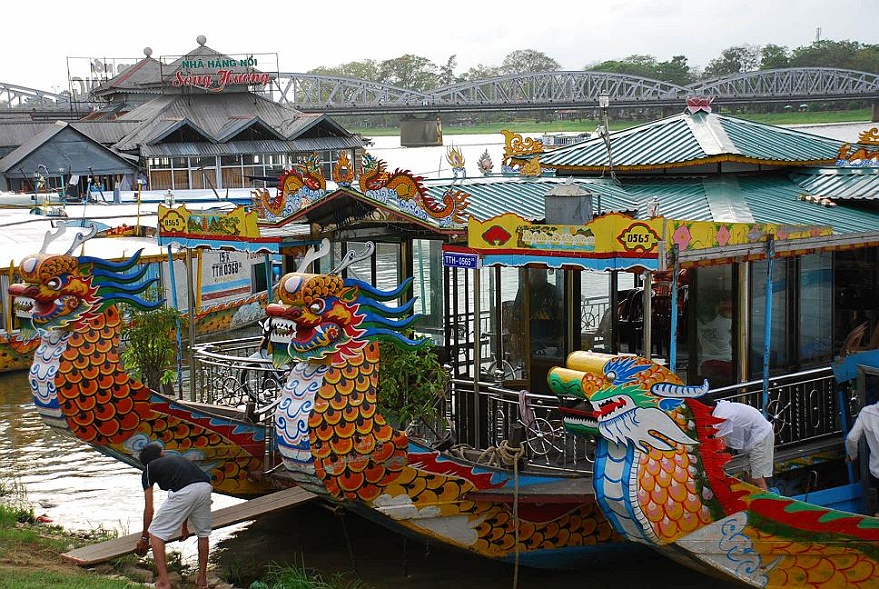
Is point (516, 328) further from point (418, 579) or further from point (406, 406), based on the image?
point (418, 579)

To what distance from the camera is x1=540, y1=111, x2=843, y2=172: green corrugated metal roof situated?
461 inches

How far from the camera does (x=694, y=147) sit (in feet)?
38.8

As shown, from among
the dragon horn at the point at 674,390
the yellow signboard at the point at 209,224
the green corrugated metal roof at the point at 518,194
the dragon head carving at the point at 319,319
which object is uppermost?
the green corrugated metal roof at the point at 518,194

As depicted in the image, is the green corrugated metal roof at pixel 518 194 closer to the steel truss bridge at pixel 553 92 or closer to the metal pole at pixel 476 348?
the metal pole at pixel 476 348

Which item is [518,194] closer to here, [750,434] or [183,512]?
[750,434]

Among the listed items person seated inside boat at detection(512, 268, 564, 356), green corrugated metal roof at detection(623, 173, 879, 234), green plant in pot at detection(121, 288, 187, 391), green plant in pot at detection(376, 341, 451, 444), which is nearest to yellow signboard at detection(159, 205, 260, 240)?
green plant in pot at detection(121, 288, 187, 391)

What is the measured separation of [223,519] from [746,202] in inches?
225

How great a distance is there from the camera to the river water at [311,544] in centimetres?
986

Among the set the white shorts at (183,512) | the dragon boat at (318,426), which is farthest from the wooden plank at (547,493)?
the white shorts at (183,512)

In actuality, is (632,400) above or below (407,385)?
above

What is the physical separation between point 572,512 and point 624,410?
6.77 ft

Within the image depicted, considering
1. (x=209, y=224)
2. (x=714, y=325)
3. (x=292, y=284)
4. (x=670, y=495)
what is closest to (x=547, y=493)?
(x=670, y=495)

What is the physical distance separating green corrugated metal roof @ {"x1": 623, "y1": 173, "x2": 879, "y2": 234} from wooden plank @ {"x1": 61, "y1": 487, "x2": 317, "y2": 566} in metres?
4.34

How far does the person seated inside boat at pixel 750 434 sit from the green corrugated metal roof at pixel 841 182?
12.3 ft
